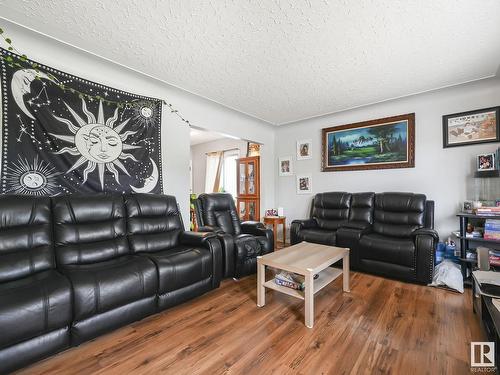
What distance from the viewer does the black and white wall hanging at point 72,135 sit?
6.32 ft

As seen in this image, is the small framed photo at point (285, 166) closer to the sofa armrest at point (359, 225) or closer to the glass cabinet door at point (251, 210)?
the glass cabinet door at point (251, 210)

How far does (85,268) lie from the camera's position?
1.67 meters

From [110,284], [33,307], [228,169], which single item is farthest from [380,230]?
[228,169]

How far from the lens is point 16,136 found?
1932 mm

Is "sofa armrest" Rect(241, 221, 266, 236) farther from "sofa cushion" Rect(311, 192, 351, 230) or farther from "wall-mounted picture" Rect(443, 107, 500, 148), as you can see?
"wall-mounted picture" Rect(443, 107, 500, 148)

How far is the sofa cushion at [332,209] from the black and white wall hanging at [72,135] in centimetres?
252

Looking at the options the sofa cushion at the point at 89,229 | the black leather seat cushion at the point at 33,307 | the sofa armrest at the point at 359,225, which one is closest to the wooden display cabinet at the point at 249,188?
the sofa armrest at the point at 359,225

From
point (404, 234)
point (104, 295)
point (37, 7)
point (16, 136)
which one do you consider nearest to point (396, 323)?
point (404, 234)

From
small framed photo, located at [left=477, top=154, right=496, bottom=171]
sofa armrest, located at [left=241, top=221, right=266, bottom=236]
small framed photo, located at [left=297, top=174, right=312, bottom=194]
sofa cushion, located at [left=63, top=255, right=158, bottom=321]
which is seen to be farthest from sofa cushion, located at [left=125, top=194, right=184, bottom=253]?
small framed photo, located at [left=477, top=154, right=496, bottom=171]

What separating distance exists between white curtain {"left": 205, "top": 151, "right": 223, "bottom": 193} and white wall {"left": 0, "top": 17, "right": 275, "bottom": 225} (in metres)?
2.17

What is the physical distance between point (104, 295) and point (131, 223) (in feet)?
2.82

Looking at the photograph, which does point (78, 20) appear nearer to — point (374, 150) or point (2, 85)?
point (2, 85)

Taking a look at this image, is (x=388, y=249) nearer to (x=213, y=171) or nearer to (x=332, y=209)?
(x=332, y=209)

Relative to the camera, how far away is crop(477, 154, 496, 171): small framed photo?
273 centimetres
